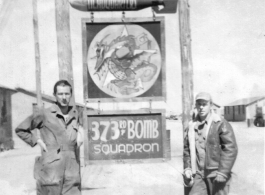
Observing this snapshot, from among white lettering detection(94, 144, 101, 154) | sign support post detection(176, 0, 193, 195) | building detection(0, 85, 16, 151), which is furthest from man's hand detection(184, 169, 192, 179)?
building detection(0, 85, 16, 151)

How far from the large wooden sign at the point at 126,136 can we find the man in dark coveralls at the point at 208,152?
0.43 meters

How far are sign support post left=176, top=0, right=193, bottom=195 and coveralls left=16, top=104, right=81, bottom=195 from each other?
1.34 m

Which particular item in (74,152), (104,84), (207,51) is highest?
(207,51)

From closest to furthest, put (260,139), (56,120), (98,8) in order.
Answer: (56,120), (98,8), (260,139)

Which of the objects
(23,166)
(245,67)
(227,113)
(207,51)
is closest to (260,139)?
(227,113)

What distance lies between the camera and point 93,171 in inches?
205

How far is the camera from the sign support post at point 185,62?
5.09 m

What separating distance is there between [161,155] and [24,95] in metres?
1.86

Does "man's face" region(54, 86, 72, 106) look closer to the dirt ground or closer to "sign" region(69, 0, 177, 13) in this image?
the dirt ground

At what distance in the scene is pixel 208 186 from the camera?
4.78 meters

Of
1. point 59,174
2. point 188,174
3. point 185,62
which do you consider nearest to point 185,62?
point 185,62

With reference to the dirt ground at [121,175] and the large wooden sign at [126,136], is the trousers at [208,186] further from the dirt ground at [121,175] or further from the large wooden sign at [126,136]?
Answer: the large wooden sign at [126,136]

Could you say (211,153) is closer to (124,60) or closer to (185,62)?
(185,62)

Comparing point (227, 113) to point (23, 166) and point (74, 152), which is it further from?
point (23, 166)
